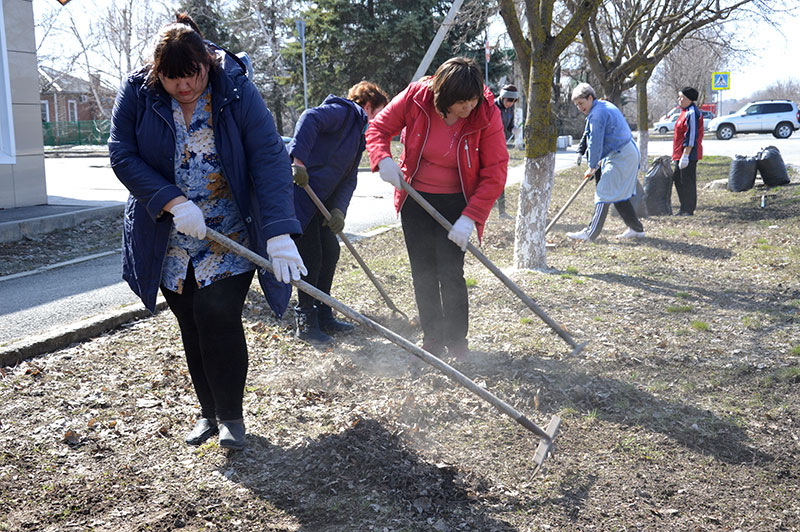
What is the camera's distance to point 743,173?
1186 centimetres

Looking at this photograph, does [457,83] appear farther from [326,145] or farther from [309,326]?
[309,326]

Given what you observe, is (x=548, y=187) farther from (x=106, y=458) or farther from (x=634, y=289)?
(x=106, y=458)

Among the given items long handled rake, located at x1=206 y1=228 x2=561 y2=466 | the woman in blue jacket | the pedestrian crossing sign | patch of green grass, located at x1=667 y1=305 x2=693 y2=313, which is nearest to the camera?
long handled rake, located at x1=206 y1=228 x2=561 y2=466

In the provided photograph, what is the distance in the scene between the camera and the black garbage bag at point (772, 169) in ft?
38.0

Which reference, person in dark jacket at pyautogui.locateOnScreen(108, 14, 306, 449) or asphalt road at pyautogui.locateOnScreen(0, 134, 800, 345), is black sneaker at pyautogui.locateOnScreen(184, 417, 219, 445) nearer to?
person in dark jacket at pyautogui.locateOnScreen(108, 14, 306, 449)

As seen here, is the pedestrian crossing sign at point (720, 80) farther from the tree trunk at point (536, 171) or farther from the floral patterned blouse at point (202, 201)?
the floral patterned blouse at point (202, 201)

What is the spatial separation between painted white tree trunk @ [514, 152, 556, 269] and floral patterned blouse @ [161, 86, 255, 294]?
3676 millimetres

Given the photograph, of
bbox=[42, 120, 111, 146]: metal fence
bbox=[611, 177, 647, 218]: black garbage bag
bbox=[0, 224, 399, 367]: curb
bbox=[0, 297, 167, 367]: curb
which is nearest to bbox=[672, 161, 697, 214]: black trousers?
bbox=[611, 177, 647, 218]: black garbage bag

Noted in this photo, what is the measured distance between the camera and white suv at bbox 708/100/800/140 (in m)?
30.7

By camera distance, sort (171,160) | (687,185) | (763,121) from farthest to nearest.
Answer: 1. (763,121)
2. (687,185)
3. (171,160)

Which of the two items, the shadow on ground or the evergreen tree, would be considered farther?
the evergreen tree

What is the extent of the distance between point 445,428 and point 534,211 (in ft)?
10.5

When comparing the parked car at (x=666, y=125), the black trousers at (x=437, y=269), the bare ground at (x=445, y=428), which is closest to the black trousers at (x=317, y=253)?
the bare ground at (x=445, y=428)

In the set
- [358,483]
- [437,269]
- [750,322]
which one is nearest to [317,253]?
[437,269]
